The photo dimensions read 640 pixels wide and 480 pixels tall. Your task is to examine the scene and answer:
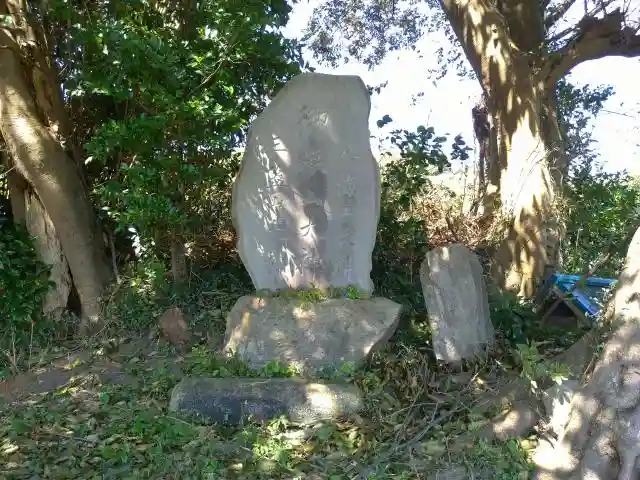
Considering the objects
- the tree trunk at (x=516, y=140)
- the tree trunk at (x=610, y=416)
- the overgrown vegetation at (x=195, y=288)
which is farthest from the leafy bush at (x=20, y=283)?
the tree trunk at (x=610, y=416)

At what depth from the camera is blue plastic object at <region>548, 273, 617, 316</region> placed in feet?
16.4

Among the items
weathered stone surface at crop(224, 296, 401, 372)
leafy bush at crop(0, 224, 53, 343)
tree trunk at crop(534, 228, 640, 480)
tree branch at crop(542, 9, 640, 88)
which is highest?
tree branch at crop(542, 9, 640, 88)

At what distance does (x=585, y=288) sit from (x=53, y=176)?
16.6ft

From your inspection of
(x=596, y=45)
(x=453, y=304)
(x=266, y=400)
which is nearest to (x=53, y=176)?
(x=266, y=400)

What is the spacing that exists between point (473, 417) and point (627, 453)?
3.04 ft

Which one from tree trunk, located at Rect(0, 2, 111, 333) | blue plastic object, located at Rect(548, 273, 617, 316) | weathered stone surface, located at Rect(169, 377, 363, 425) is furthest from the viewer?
tree trunk, located at Rect(0, 2, 111, 333)

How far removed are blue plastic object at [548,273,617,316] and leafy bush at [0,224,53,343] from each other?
5000 mm

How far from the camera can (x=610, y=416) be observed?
301 cm

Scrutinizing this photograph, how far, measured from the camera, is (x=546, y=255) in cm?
567

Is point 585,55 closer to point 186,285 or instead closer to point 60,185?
point 186,285

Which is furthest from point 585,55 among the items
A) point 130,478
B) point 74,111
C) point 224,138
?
point 130,478

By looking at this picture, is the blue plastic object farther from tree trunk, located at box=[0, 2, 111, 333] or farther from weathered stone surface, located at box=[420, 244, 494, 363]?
tree trunk, located at box=[0, 2, 111, 333]

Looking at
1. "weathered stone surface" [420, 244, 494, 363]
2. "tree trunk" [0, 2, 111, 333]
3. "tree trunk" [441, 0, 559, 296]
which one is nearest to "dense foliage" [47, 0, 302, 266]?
"tree trunk" [0, 2, 111, 333]

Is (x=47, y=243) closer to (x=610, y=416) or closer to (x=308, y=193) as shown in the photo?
(x=308, y=193)
